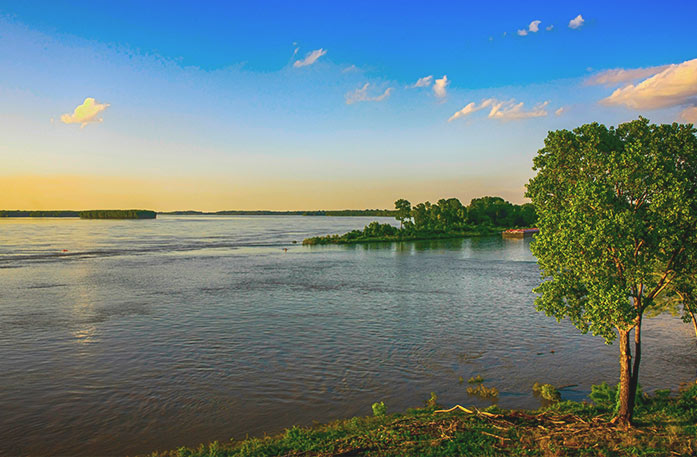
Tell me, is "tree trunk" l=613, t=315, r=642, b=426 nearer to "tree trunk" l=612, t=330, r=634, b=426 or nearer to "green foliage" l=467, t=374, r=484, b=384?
"tree trunk" l=612, t=330, r=634, b=426

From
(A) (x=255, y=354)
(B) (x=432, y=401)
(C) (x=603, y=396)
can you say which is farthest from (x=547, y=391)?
(A) (x=255, y=354)

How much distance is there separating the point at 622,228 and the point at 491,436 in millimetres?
7845

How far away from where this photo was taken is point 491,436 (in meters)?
14.7

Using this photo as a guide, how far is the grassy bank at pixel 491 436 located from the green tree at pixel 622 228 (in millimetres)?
1473

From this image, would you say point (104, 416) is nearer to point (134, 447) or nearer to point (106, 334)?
point (134, 447)

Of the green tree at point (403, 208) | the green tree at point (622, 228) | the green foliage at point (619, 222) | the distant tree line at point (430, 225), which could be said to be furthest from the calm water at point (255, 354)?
the green tree at point (403, 208)

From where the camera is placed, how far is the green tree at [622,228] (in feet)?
49.2

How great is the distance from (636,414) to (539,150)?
10.5 m

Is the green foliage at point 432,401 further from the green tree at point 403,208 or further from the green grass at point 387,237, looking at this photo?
the green tree at point 403,208

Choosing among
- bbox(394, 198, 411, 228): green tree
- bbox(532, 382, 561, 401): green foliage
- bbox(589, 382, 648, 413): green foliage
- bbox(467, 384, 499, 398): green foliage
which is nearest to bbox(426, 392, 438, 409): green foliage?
bbox(467, 384, 499, 398): green foliage

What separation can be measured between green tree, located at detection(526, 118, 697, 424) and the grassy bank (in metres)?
1.47

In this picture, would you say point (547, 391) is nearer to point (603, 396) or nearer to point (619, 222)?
point (603, 396)

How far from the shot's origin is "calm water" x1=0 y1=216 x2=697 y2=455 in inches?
744

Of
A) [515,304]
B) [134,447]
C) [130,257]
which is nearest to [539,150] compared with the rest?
[134,447]
